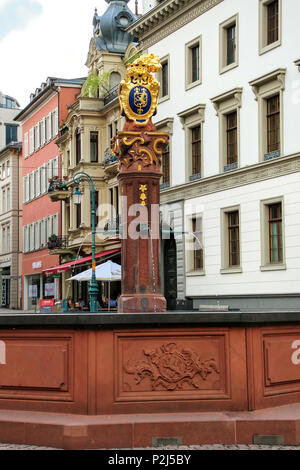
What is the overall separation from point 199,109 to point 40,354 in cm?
2646

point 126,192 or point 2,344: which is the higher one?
point 126,192

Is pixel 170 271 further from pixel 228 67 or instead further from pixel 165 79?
pixel 228 67

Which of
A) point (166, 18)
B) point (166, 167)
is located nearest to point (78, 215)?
point (166, 167)

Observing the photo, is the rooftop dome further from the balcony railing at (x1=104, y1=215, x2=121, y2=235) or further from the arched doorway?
the arched doorway

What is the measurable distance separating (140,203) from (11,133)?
7865 cm

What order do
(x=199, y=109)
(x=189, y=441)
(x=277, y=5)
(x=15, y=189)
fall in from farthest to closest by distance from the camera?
(x=15, y=189) < (x=199, y=109) < (x=277, y=5) < (x=189, y=441)

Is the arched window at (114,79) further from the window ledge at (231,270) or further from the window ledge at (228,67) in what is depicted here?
the window ledge at (231,270)

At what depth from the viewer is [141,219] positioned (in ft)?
55.6

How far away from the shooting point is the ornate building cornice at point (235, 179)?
2831 centimetres

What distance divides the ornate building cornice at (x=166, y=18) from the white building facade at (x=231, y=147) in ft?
0.21

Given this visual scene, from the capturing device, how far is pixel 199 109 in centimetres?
3450

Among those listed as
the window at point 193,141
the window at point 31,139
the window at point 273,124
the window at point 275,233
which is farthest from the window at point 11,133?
the window at point 275,233

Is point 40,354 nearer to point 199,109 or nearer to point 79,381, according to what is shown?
point 79,381
